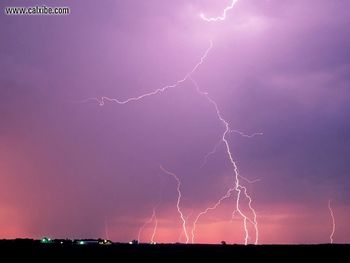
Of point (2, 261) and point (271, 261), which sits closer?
point (2, 261)

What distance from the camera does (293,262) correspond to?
72.9ft

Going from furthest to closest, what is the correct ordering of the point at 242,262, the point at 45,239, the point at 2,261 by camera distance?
the point at 45,239
the point at 242,262
the point at 2,261

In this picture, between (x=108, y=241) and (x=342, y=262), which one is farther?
(x=108, y=241)

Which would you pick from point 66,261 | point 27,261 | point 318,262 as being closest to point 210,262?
point 318,262

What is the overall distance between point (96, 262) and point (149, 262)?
6.86 feet

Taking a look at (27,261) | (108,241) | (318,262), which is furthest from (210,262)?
(108,241)

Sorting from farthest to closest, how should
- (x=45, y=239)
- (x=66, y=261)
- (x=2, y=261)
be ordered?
(x=45, y=239)
(x=66, y=261)
(x=2, y=261)

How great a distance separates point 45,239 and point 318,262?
4273cm

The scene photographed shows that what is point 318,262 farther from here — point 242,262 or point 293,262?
point 242,262

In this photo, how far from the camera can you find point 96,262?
20.5m

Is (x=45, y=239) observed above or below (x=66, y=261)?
above

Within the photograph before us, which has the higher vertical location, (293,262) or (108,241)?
(108,241)

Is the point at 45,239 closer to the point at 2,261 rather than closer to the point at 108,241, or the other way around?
the point at 108,241

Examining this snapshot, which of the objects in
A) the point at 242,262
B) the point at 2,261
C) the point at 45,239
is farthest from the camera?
the point at 45,239
